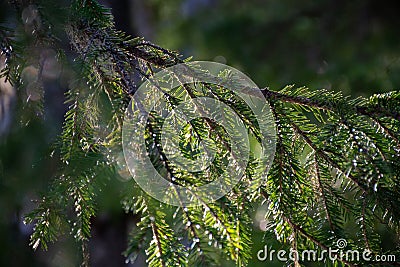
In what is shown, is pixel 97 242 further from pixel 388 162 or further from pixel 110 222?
pixel 388 162

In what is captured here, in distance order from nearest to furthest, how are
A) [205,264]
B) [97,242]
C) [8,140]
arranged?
[205,264], [8,140], [97,242]

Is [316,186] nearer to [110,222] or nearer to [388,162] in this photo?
[388,162]

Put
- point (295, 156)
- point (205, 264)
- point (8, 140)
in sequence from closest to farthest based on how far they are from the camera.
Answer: point (205, 264) < point (295, 156) < point (8, 140)

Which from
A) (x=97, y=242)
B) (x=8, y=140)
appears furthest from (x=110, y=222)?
(x=8, y=140)

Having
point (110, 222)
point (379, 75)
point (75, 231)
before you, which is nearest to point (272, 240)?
point (75, 231)

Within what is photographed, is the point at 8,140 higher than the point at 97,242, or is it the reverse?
the point at 97,242

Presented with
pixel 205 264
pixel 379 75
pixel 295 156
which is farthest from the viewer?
pixel 379 75

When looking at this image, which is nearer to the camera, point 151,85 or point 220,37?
point 151,85

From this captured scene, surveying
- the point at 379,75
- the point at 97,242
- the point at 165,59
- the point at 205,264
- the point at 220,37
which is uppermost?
the point at 220,37

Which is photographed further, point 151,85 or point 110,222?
point 110,222
